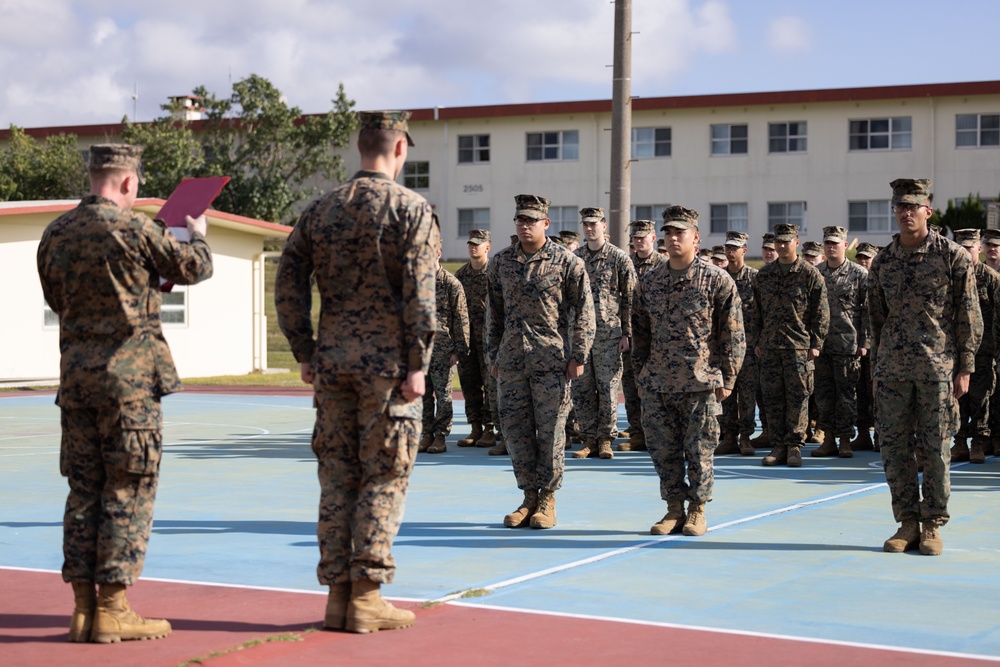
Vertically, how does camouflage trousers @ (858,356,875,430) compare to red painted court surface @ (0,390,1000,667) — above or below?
above

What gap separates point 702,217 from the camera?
51.6 meters

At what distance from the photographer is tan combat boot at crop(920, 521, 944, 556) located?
8719 millimetres

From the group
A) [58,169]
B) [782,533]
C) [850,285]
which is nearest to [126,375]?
[782,533]

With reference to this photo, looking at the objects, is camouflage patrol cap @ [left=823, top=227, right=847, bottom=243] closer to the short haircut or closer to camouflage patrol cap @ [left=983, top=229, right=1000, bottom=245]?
camouflage patrol cap @ [left=983, top=229, right=1000, bottom=245]

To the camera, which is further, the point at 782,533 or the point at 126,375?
the point at 782,533

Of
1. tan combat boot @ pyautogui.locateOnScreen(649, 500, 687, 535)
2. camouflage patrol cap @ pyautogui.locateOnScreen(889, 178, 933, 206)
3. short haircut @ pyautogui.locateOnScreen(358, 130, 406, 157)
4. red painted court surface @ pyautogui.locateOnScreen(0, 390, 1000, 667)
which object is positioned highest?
camouflage patrol cap @ pyautogui.locateOnScreen(889, 178, 933, 206)

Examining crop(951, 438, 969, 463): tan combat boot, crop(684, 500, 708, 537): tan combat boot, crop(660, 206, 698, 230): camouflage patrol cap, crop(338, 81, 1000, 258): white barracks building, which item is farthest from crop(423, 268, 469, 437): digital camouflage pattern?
crop(338, 81, 1000, 258): white barracks building

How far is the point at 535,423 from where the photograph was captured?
9.83 meters

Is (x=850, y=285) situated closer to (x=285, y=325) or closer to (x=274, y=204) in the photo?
(x=285, y=325)

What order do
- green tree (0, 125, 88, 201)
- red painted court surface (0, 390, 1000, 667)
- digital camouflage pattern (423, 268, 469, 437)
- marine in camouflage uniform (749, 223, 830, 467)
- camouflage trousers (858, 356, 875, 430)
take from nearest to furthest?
red painted court surface (0, 390, 1000, 667) → marine in camouflage uniform (749, 223, 830, 467) → digital camouflage pattern (423, 268, 469, 437) → camouflage trousers (858, 356, 875, 430) → green tree (0, 125, 88, 201)

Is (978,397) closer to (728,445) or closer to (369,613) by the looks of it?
(728,445)

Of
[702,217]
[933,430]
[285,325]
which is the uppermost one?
[702,217]

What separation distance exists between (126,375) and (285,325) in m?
0.78

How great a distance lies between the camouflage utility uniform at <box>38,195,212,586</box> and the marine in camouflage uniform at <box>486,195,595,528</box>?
12.4 ft
